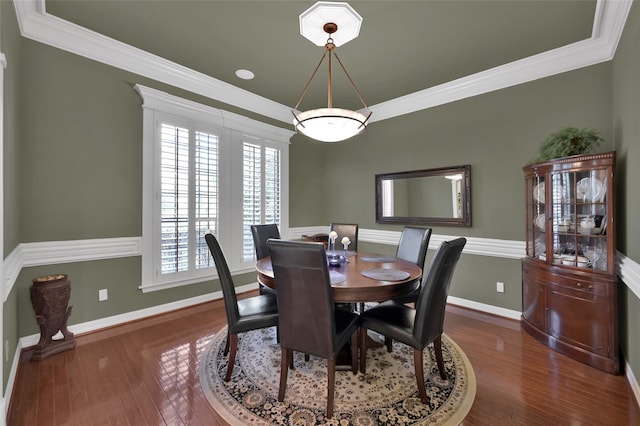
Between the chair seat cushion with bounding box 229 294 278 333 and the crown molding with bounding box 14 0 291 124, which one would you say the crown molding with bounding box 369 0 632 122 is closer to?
the crown molding with bounding box 14 0 291 124

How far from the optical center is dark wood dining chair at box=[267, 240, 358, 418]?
164 centimetres

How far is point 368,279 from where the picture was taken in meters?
2.01

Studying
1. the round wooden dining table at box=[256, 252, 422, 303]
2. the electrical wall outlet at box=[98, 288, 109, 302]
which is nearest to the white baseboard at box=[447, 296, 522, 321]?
the round wooden dining table at box=[256, 252, 422, 303]

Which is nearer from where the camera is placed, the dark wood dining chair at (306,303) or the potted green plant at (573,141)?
the dark wood dining chair at (306,303)

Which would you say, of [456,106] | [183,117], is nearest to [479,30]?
[456,106]

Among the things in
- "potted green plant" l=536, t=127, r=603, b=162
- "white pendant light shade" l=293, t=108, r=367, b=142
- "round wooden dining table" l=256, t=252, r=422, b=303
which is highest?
"white pendant light shade" l=293, t=108, r=367, b=142

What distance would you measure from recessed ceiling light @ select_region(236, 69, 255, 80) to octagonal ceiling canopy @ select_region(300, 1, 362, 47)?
1132mm

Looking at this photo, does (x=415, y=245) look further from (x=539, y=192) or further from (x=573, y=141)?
(x=573, y=141)

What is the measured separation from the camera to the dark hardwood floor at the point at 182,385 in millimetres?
1722

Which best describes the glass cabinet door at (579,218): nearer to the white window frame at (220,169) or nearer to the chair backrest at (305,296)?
the chair backrest at (305,296)

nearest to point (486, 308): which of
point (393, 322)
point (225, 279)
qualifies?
point (393, 322)

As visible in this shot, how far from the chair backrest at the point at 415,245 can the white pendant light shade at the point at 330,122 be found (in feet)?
4.07

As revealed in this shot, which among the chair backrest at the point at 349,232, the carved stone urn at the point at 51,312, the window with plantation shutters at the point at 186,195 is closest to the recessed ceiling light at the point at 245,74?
the window with plantation shutters at the point at 186,195

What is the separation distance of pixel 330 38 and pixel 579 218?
2780 millimetres
